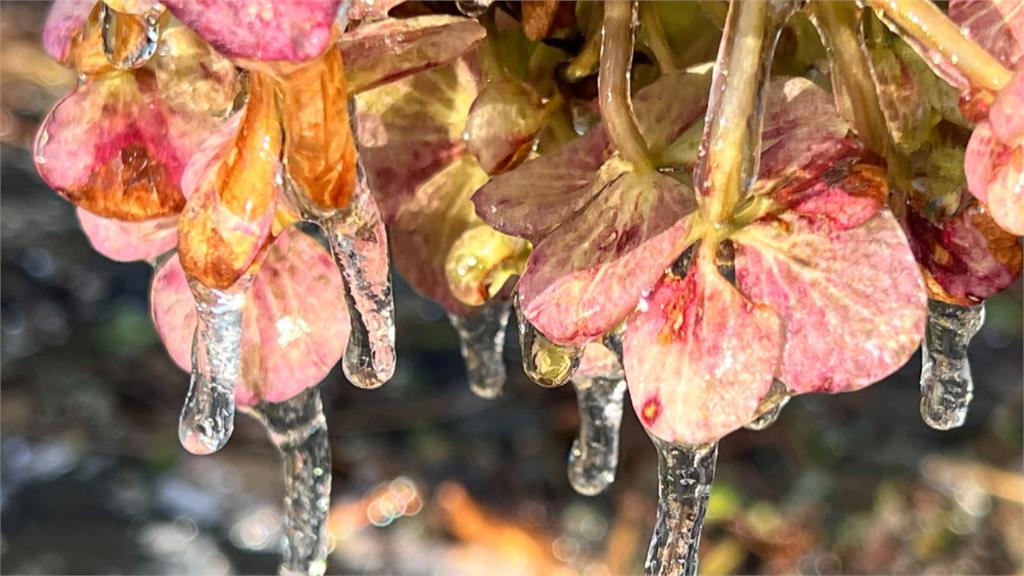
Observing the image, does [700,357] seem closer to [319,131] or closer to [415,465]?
[319,131]

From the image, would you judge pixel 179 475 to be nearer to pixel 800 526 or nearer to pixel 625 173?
pixel 800 526

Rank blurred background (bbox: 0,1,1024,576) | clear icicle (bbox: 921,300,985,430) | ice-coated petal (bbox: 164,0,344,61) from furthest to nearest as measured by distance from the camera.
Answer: blurred background (bbox: 0,1,1024,576)
clear icicle (bbox: 921,300,985,430)
ice-coated petal (bbox: 164,0,344,61)

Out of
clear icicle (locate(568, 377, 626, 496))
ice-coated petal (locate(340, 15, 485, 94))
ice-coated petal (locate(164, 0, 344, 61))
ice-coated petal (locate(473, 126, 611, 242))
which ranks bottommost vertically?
clear icicle (locate(568, 377, 626, 496))

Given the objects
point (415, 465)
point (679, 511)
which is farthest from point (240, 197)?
point (415, 465)

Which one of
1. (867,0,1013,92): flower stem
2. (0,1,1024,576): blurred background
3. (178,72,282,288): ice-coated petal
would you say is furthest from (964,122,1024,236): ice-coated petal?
(0,1,1024,576): blurred background

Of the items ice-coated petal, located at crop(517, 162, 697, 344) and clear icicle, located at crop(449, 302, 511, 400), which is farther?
clear icicle, located at crop(449, 302, 511, 400)

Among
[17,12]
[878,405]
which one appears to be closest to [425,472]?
[878,405]

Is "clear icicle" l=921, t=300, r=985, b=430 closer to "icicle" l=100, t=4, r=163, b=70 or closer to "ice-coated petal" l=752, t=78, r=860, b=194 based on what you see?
"ice-coated petal" l=752, t=78, r=860, b=194
